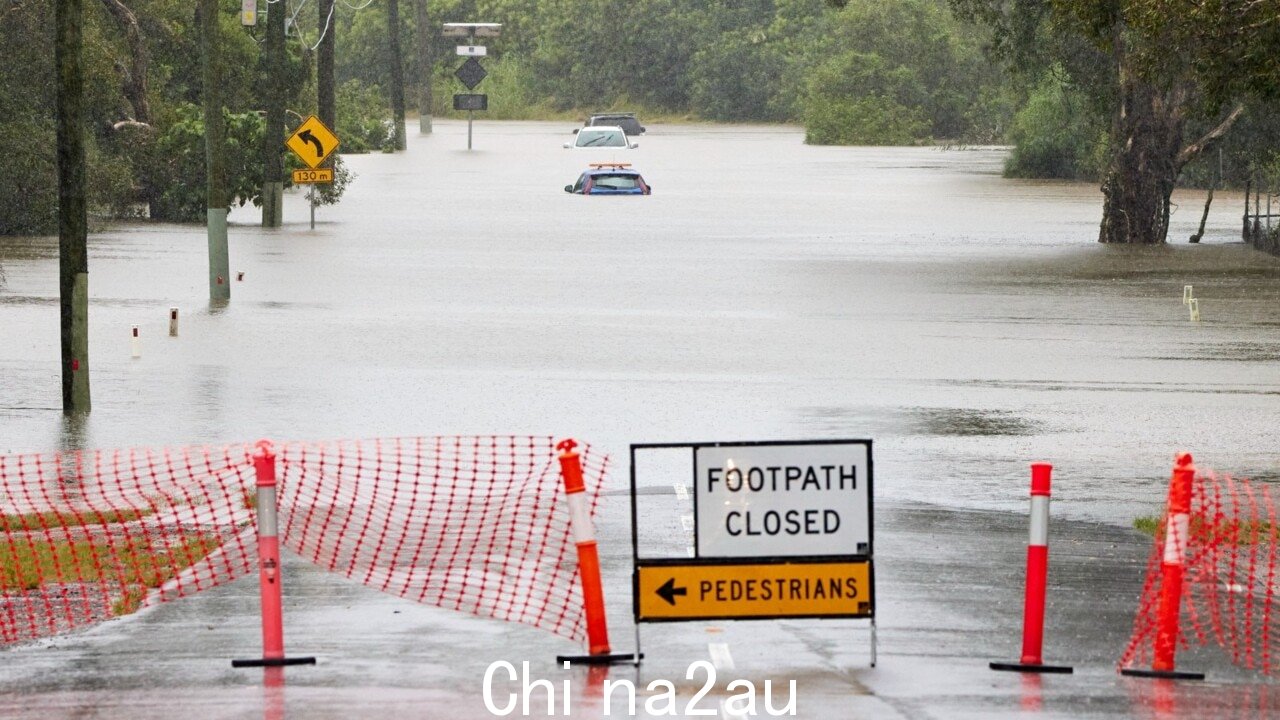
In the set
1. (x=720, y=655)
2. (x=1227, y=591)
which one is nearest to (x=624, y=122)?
(x=1227, y=591)

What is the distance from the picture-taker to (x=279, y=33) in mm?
45844

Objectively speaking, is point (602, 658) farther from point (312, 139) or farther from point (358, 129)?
point (358, 129)

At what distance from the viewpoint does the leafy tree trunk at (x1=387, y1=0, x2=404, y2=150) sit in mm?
79250

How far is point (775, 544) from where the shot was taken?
893cm

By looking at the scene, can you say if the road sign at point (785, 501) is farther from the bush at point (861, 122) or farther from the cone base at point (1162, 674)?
the bush at point (861, 122)

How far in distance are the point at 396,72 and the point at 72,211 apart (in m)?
64.9

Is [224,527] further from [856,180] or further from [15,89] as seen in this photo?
[856,180]

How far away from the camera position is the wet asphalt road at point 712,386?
29.2 ft

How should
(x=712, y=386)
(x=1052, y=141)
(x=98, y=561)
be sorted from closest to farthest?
(x=98, y=561)
(x=712, y=386)
(x=1052, y=141)

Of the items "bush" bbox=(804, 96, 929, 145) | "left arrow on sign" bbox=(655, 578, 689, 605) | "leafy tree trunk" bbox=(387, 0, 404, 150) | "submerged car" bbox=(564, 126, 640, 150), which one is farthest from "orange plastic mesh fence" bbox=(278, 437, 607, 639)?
"bush" bbox=(804, 96, 929, 145)

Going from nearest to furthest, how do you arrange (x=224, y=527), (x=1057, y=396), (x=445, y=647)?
(x=445, y=647), (x=224, y=527), (x=1057, y=396)

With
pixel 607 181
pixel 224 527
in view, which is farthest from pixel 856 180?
pixel 224 527

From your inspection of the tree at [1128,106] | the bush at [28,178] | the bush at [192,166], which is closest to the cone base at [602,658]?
the tree at [1128,106]

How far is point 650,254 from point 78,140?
21561 mm
